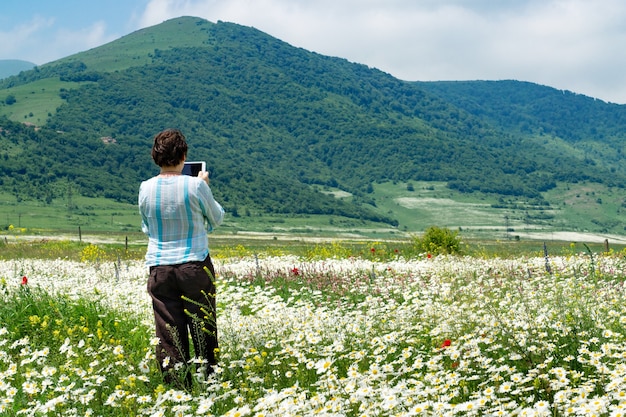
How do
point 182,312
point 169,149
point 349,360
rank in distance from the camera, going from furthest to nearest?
point 349,360 → point 182,312 → point 169,149

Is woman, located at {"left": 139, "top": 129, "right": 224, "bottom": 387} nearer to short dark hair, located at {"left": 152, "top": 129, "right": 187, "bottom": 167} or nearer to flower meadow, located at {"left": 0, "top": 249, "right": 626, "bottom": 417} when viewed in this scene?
short dark hair, located at {"left": 152, "top": 129, "right": 187, "bottom": 167}

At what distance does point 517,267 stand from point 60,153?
198851 mm

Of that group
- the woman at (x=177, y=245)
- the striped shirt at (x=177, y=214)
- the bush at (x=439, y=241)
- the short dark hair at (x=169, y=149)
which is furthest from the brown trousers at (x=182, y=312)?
the bush at (x=439, y=241)

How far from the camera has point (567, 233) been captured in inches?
7589

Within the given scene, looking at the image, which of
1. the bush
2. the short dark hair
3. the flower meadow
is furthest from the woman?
the bush

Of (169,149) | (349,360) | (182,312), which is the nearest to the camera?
(169,149)

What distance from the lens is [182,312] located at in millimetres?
7215

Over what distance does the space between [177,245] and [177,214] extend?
1.01 feet

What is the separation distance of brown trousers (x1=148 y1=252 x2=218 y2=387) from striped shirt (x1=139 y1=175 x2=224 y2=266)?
4.8 inches

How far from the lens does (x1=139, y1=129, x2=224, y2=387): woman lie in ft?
22.9

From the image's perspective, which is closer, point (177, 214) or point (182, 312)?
point (177, 214)

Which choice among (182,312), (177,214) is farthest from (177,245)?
(182,312)

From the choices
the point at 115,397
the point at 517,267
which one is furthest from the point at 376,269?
the point at 115,397

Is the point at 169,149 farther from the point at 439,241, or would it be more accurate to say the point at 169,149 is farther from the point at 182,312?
the point at 439,241
